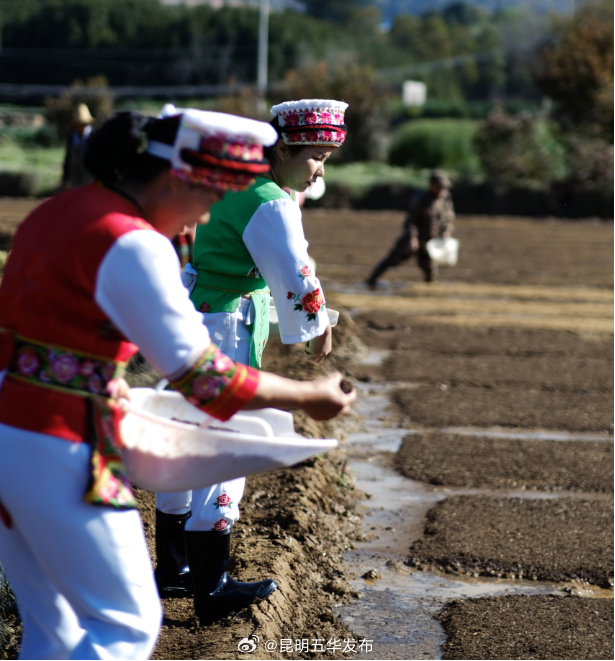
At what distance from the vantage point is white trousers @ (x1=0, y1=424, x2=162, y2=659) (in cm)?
205

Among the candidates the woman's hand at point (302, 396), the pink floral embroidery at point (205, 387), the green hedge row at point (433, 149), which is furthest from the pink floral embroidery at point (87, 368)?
the green hedge row at point (433, 149)

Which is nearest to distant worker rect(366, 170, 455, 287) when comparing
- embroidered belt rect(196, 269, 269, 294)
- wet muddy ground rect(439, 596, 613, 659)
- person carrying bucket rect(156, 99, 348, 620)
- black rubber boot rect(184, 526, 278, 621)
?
wet muddy ground rect(439, 596, 613, 659)

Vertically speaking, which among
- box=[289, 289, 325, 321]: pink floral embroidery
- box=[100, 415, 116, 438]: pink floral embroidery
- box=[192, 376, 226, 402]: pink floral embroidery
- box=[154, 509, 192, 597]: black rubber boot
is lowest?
box=[154, 509, 192, 597]: black rubber boot

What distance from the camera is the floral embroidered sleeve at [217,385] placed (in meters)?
2.09

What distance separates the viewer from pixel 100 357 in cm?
211

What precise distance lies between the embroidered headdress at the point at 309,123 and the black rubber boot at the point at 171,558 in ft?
5.05

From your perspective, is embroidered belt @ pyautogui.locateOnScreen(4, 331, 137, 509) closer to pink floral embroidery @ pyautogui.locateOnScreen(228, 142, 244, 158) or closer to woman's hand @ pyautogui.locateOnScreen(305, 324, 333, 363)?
pink floral embroidery @ pyautogui.locateOnScreen(228, 142, 244, 158)

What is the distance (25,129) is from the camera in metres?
39.2

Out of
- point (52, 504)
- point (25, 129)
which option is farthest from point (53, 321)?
point (25, 129)

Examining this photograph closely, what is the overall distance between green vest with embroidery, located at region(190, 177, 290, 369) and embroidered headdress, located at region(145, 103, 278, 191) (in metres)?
1.08

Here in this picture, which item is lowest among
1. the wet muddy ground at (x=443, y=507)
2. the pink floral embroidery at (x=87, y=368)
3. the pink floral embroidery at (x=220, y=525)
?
the wet muddy ground at (x=443, y=507)

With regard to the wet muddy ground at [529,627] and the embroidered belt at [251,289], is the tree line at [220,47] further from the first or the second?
the wet muddy ground at [529,627]

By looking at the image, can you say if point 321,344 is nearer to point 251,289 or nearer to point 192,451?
point 251,289

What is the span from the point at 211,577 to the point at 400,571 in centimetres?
130
